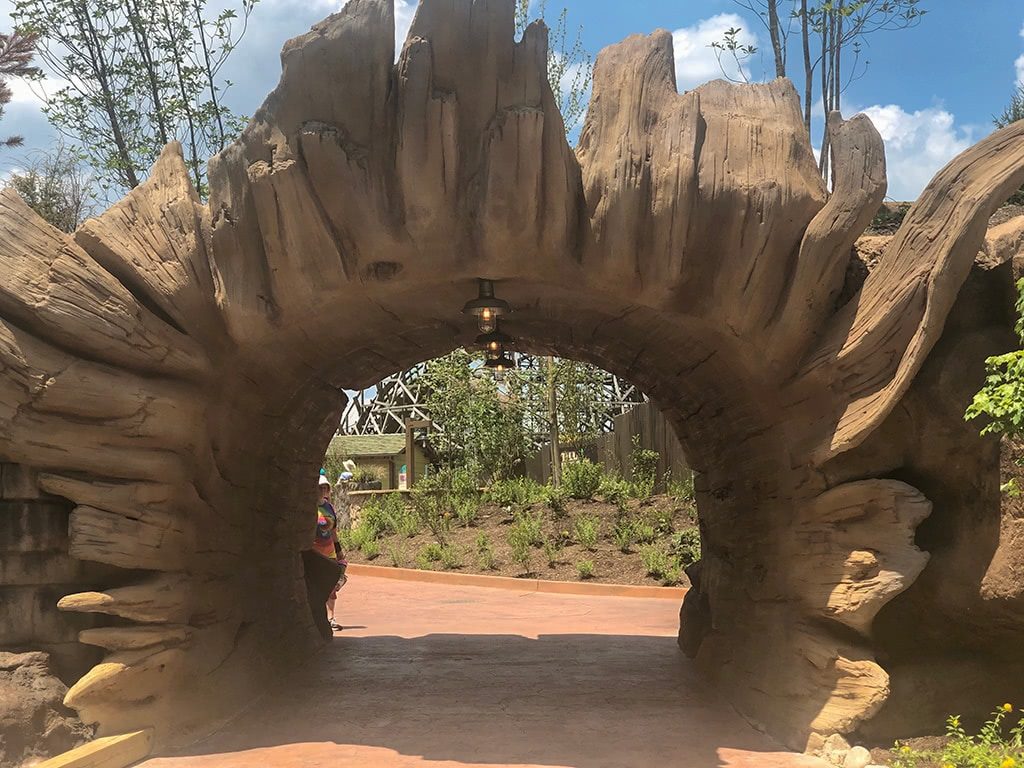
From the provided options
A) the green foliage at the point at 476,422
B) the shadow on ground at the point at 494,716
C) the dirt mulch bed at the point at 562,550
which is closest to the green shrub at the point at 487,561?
the dirt mulch bed at the point at 562,550

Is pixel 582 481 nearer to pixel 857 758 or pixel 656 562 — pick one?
pixel 656 562

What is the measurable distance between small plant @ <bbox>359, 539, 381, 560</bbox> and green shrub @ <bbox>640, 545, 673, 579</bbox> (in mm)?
5350

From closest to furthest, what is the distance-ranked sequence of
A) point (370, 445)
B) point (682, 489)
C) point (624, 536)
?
point (624, 536) → point (682, 489) → point (370, 445)

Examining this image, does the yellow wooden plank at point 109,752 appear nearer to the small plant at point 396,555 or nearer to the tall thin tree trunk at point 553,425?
the small plant at point 396,555

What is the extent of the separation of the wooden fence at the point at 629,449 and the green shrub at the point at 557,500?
1720mm

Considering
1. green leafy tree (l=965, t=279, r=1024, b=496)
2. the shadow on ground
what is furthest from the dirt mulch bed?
green leafy tree (l=965, t=279, r=1024, b=496)

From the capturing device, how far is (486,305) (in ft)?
15.4

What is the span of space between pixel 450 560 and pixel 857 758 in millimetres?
10088

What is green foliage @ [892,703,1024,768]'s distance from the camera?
3756 mm

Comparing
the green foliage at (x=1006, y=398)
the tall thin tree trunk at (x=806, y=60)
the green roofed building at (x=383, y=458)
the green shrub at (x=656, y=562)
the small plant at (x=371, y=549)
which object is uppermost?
the tall thin tree trunk at (x=806, y=60)

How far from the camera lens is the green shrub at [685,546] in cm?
1188

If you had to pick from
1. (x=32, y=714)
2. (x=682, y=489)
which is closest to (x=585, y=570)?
(x=682, y=489)

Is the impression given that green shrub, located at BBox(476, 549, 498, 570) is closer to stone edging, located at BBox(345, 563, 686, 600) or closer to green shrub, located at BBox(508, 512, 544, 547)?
stone edging, located at BBox(345, 563, 686, 600)

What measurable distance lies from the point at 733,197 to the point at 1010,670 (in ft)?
9.26
